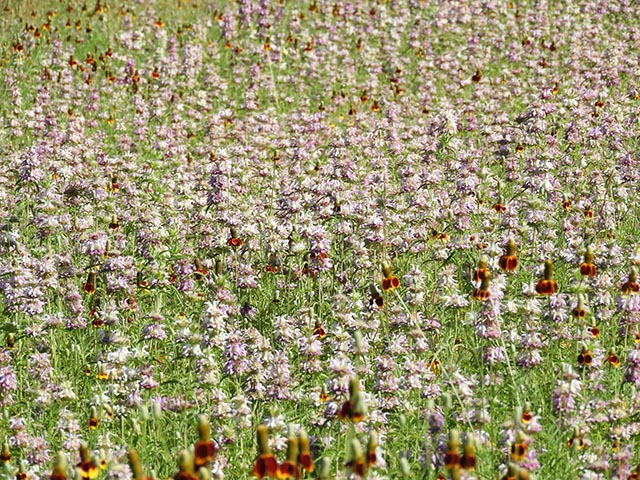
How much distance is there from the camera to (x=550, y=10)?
59.1 feet

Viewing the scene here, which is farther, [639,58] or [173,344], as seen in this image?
[639,58]

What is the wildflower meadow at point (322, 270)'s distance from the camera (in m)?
5.11

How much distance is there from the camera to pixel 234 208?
8.55 metres

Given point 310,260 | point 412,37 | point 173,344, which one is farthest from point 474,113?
point 173,344

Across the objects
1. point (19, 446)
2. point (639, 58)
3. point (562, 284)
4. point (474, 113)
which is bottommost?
point (19, 446)

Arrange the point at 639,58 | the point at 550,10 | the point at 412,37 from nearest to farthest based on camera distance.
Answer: the point at 639,58 → the point at 412,37 → the point at 550,10

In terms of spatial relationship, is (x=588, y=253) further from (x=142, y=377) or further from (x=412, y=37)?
(x=412, y=37)

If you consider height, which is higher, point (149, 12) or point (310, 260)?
point (149, 12)

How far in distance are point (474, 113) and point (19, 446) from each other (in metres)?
8.54

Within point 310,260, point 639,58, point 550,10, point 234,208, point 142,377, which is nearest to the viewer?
point 142,377

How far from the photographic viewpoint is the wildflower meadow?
5.11 m

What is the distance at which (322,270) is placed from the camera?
24.9ft

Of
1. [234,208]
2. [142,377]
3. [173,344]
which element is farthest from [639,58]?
[142,377]

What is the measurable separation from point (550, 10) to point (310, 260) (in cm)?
1222
